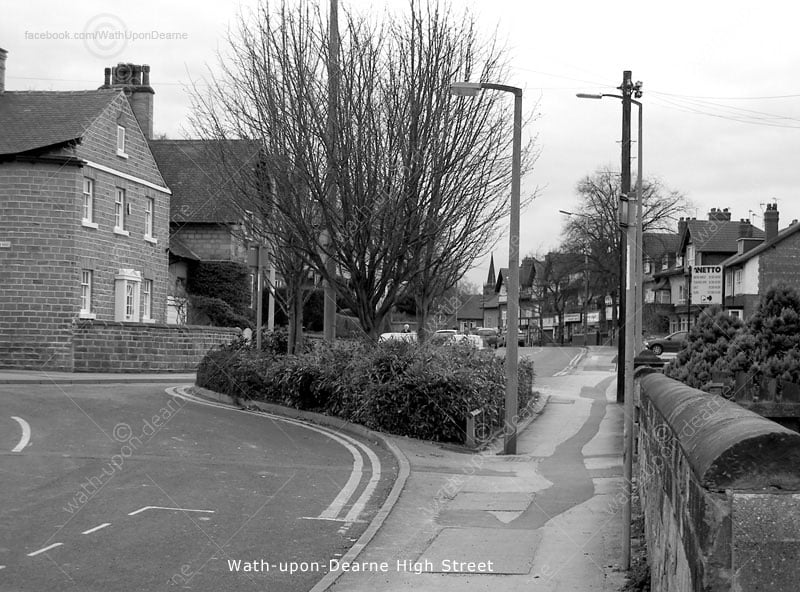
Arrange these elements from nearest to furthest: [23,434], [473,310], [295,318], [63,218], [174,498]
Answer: [174,498], [23,434], [295,318], [63,218], [473,310]

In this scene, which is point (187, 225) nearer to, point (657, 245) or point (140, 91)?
point (140, 91)

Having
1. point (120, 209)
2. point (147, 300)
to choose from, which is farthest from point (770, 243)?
point (120, 209)

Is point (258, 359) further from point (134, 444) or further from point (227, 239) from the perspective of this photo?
point (227, 239)

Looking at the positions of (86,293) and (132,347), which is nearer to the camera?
(132,347)

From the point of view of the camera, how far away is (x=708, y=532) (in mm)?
3311

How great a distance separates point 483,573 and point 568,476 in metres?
5.68

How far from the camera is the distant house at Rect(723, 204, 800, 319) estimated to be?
56.6 m

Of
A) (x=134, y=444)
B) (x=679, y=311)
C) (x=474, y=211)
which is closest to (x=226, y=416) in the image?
(x=134, y=444)

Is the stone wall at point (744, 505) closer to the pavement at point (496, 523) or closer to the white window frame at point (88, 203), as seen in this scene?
the pavement at point (496, 523)

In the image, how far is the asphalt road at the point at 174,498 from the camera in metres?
7.60

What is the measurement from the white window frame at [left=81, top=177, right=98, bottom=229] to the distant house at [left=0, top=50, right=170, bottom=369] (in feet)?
0.11

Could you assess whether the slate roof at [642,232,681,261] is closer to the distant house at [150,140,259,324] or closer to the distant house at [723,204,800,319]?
the distant house at [723,204,800,319]

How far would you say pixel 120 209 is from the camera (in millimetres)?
34812

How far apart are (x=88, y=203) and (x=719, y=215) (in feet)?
196
